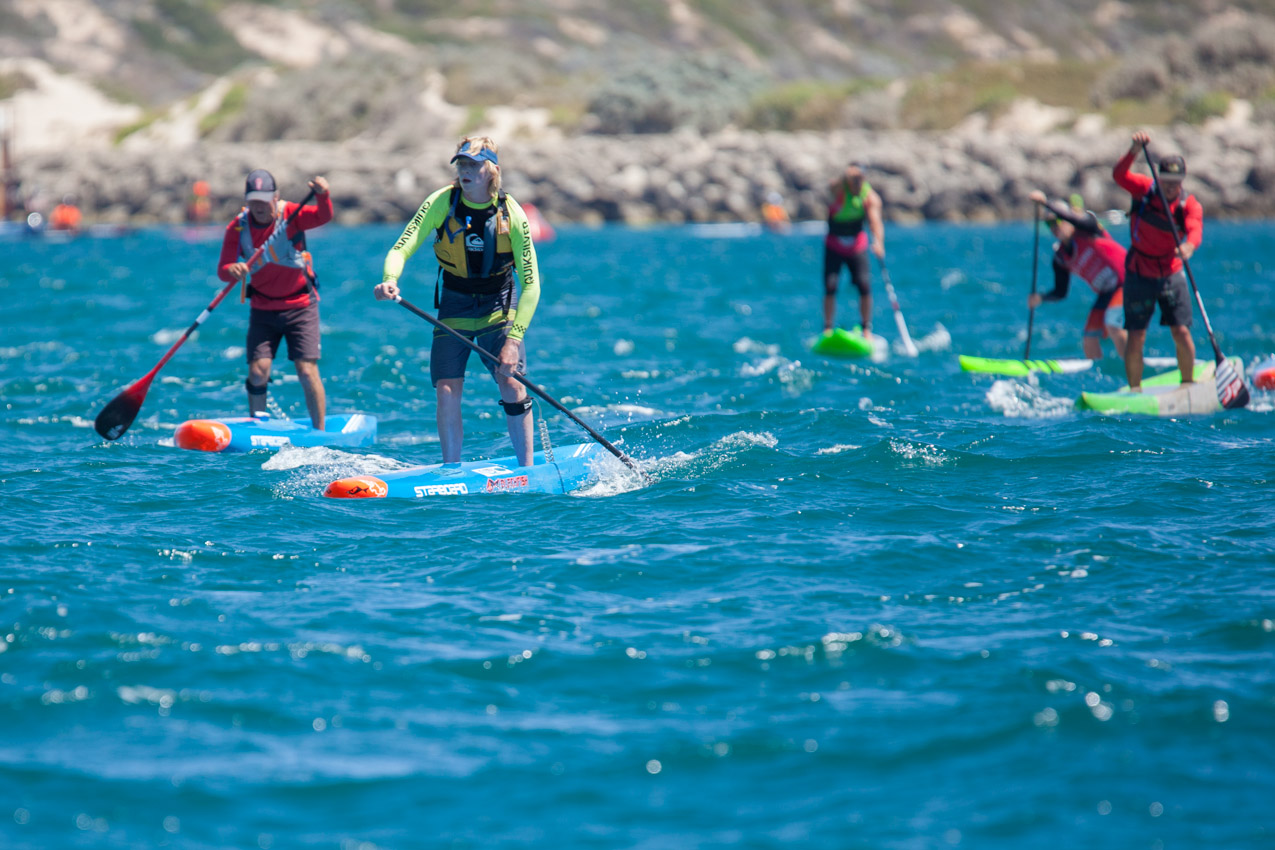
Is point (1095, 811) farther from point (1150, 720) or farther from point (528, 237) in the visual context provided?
point (528, 237)

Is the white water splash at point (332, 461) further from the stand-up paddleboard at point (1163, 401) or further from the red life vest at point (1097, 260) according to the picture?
the red life vest at point (1097, 260)

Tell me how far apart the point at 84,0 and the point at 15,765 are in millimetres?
99376

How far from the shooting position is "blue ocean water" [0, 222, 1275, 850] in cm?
422

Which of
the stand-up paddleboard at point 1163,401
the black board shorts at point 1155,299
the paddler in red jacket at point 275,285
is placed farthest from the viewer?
the stand-up paddleboard at point 1163,401

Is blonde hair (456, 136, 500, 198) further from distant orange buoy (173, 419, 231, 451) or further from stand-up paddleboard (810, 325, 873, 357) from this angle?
stand-up paddleboard (810, 325, 873, 357)

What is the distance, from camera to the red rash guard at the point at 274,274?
9484 mm

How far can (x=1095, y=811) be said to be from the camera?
13.7 ft

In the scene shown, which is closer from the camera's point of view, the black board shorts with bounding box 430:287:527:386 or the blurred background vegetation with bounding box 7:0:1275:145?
the black board shorts with bounding box 430:287:527:386

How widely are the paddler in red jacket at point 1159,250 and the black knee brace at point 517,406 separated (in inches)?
215

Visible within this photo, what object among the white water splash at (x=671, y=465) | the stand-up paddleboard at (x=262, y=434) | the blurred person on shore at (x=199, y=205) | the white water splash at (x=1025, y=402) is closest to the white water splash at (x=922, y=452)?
the white water splash at (x=671, y=465)

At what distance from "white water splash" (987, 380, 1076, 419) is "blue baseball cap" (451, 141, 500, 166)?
5.60 meters

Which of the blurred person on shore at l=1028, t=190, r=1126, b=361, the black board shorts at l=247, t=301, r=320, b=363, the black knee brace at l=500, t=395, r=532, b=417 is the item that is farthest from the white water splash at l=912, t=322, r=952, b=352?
the black knee brace at l=500, t=395, r=532, b=417

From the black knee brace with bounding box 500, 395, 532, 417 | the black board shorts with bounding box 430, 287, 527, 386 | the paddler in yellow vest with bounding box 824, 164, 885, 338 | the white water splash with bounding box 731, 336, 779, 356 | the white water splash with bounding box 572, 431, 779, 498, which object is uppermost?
the paddler in yellow vest with bounding box 824, 164, 885, 338

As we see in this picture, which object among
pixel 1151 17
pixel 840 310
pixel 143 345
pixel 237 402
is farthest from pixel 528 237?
pixel 1151 17
